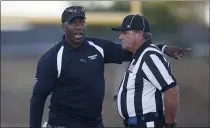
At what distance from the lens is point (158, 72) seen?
387 cm

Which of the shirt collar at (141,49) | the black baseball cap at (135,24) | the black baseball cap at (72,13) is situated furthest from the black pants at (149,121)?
the black baseball cap at (72,13)

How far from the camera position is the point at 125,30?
4059 millimetres

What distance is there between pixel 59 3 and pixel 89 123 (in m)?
7.57

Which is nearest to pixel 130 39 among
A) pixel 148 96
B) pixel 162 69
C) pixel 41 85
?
pixel 162 69

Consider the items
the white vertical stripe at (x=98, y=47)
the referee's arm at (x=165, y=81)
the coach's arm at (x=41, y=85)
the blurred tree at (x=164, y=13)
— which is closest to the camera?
the referee's arm at (x=165, y=81)

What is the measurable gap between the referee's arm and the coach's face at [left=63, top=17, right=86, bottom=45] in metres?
0.63

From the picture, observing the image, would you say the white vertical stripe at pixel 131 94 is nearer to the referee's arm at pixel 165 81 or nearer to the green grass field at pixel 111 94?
the referee's arm at pixel 165 81

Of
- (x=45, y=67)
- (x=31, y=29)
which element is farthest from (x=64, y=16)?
(x=31, y=29)

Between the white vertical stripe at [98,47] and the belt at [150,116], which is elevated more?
the white vertical stripe at [98,47]

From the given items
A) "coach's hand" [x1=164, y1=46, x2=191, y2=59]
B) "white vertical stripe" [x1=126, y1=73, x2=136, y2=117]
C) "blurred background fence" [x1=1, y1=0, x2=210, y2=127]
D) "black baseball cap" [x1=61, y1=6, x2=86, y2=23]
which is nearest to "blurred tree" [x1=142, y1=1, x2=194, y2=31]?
"blurred background fence" [x1=1, y1=0, x2=210, y2=127]

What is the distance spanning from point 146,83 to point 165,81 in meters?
0.14

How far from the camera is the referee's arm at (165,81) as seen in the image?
12.6 feet

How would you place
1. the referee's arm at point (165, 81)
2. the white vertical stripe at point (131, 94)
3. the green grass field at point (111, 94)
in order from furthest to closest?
the green grass field at point (111, 94) < the white vertical stripe at point (131, 94) < the referee's arm at point (165, 81)

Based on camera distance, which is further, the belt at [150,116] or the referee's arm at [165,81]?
the belt at [150,116]
